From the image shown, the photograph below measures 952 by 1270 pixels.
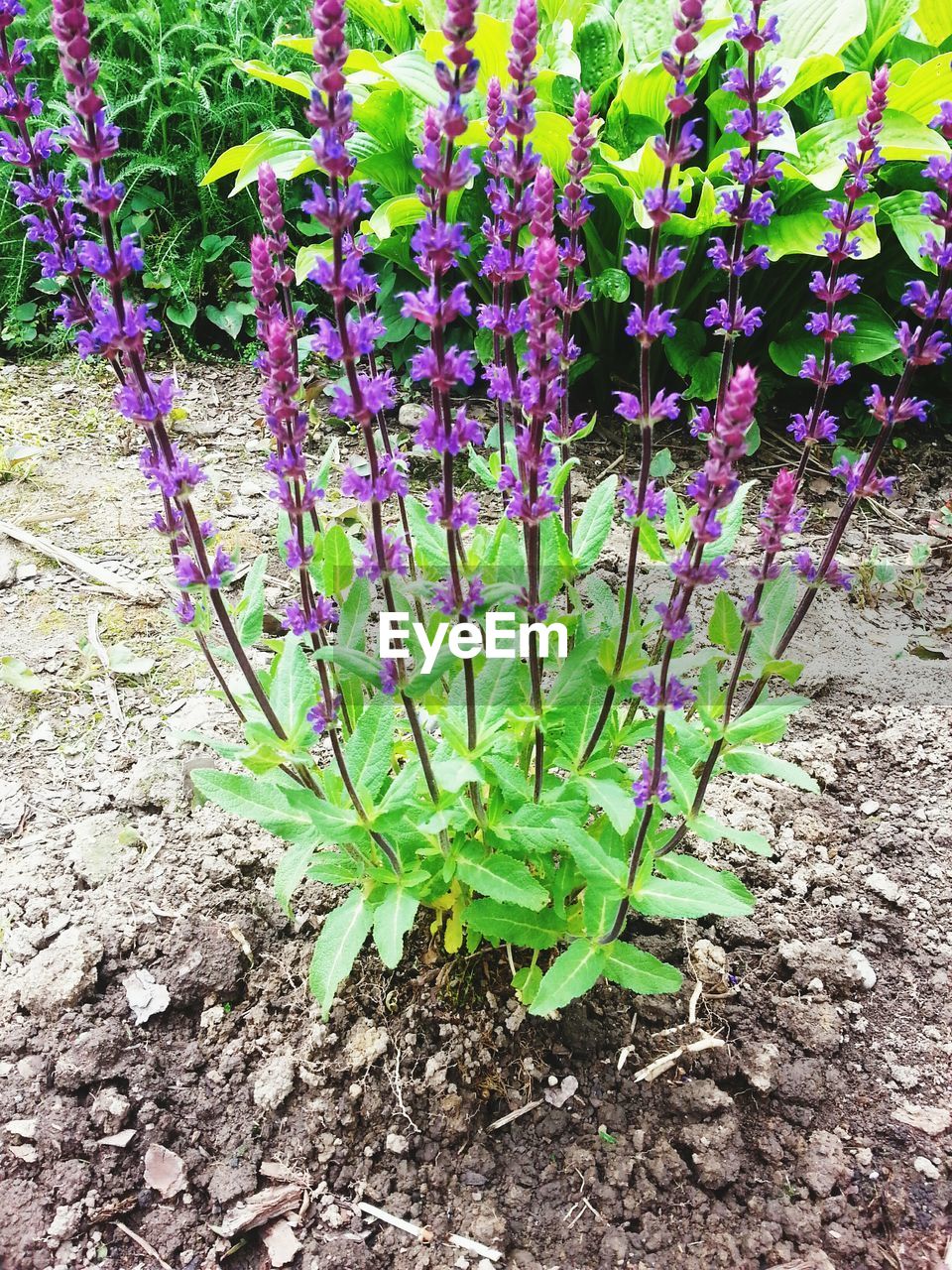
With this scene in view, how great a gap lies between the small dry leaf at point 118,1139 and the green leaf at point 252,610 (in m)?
1.31

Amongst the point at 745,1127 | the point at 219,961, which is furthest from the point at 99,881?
the point at 745,1127

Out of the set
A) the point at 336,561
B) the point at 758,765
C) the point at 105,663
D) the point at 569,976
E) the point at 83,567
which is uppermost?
the point at 336,561

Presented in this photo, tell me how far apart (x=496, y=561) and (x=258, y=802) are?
2.88ft

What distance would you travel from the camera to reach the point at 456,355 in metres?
1.72

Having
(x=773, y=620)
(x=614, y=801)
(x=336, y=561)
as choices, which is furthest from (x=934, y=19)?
(x=614, y=801)

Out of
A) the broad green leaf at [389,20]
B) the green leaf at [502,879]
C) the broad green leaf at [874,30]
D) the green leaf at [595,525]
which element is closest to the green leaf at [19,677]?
the green leaf at [502,879]

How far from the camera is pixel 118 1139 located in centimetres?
238

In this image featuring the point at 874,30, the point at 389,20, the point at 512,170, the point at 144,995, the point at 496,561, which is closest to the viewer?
the point at 512,170

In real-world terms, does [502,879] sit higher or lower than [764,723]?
lower

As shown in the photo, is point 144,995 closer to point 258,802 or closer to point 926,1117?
point 258,802

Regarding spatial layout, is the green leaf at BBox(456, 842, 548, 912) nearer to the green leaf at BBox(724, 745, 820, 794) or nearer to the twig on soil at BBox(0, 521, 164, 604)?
the green leaf at BBox(724, 745, 820, 794)

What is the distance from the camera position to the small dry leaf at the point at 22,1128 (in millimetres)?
2363

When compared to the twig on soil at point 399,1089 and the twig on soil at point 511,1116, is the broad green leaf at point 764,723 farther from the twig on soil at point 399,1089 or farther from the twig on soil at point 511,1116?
the twig on soil at point 399,1089

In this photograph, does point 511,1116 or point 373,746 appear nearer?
point 373,746
